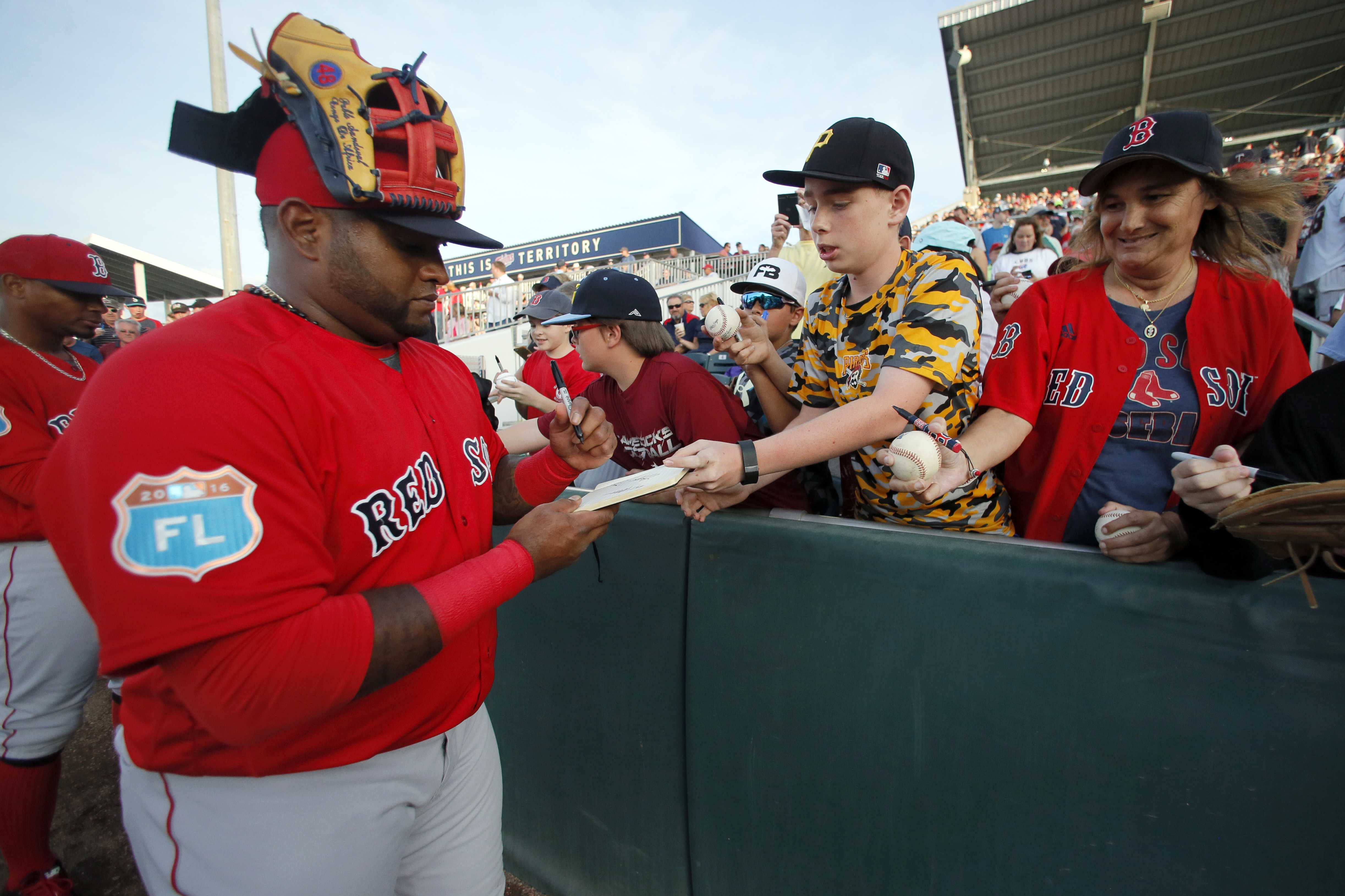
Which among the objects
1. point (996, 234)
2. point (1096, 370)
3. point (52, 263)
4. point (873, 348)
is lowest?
point (1096, 370)

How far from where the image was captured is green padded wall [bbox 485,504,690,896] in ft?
6.40

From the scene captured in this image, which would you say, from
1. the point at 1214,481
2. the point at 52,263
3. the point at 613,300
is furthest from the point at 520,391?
the point at 1214,481

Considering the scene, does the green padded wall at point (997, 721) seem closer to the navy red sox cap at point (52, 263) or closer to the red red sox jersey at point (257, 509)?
the red red sox jersey at point (257, 509)

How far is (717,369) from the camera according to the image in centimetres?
697

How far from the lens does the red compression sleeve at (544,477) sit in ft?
5.99

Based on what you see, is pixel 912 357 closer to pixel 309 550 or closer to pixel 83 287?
pixel 309 550

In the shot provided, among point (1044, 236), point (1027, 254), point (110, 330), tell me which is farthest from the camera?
point (110, 330)

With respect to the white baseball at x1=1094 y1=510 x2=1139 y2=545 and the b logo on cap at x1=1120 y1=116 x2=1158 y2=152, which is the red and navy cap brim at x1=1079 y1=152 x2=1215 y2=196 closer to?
the b logo on cap at x1=1120 y1=116 x2=1158 y2=152

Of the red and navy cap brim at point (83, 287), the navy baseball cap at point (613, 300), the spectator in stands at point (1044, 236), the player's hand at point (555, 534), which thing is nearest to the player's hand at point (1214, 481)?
the player's hand at point (555, 534)

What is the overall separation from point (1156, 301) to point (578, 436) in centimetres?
176

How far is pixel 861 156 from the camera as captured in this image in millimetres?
1819

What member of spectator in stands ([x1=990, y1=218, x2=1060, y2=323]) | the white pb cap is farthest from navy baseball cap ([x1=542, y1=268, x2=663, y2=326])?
spectator in stands ([x1=990, y1=218, x2=1060, y2=323])

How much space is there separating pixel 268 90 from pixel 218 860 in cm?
153

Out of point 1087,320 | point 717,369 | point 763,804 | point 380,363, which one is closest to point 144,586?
point 380,363
